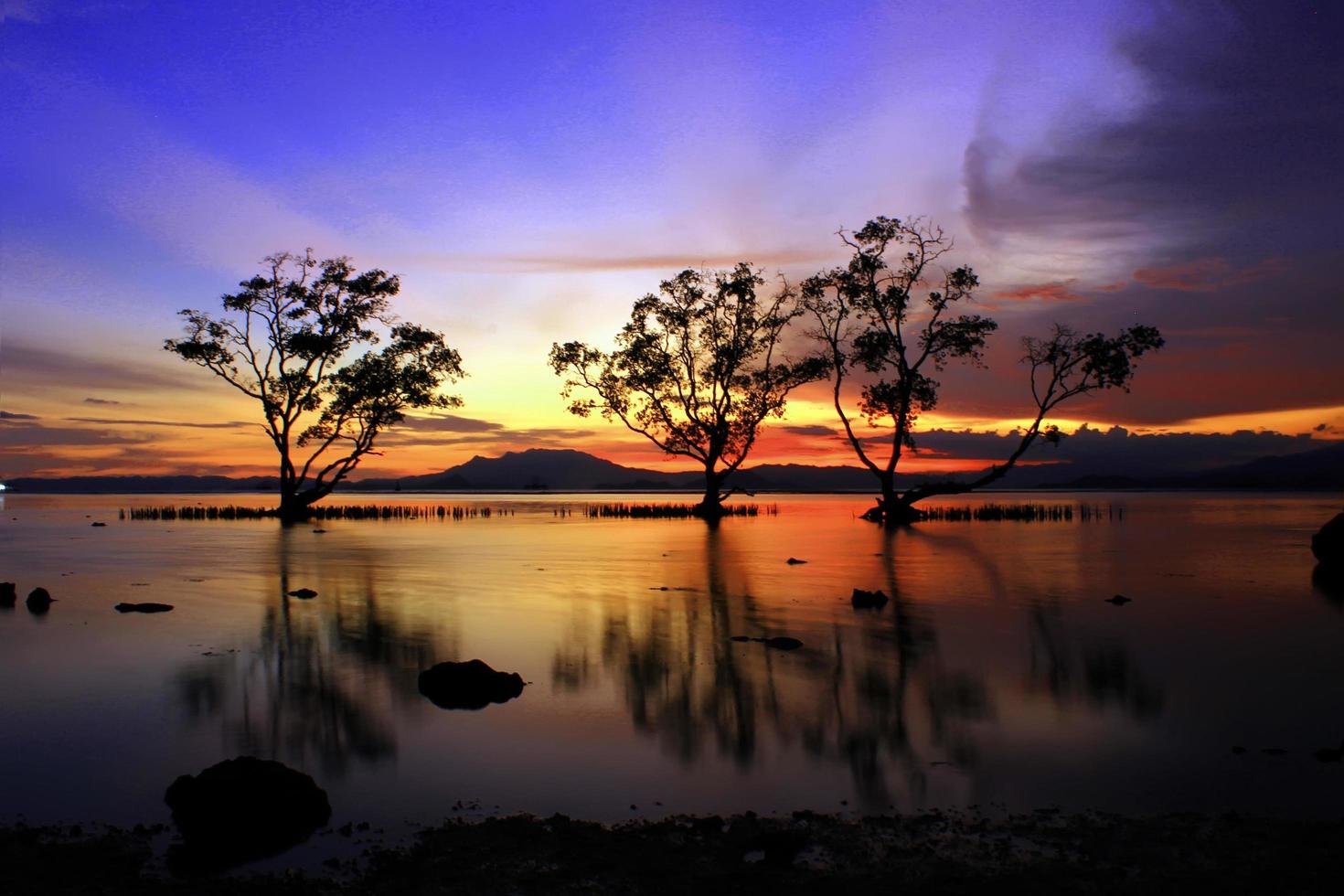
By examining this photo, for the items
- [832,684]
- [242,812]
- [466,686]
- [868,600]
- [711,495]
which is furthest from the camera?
[711,495]

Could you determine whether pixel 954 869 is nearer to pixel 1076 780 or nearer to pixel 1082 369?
pixel 1076 780

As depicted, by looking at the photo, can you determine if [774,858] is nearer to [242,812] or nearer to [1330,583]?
[242,812]

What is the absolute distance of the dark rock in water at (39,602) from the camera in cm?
2042

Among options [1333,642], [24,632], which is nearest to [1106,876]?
[1333,642]

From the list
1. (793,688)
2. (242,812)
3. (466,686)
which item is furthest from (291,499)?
(242,812)

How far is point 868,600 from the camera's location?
21484 millimetres

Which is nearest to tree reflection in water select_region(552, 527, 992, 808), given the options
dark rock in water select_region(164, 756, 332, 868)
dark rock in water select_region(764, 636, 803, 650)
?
dark rock in water select_region(764, 636, 803, 650)

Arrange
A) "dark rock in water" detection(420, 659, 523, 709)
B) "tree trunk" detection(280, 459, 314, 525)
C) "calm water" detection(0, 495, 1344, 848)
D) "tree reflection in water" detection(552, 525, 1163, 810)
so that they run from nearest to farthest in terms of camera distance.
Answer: "calm water" detection(0, 495, 1344, 848), "tree reflection in water" detection(552, 525, 1163, 810), "dark rock in water" detection(420, 659, 523, 709), "tree trunk" detection(280, 459, 314, 525)

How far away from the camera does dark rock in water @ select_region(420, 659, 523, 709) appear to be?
11.8m

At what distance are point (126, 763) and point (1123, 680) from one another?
13.1 metres

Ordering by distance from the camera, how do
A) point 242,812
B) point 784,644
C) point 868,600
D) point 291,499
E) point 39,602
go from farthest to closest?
point 291,499, point 868,600, point 39,602, point 784,644, point 242,812

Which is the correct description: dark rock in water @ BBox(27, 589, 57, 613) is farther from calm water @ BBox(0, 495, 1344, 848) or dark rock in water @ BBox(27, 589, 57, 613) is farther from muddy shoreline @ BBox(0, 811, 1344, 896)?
muddy shoreline @ BBox(0, 811, 1344, 896)

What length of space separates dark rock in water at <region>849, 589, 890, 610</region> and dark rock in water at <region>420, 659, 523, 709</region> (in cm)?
1106

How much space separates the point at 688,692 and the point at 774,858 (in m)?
5.99
